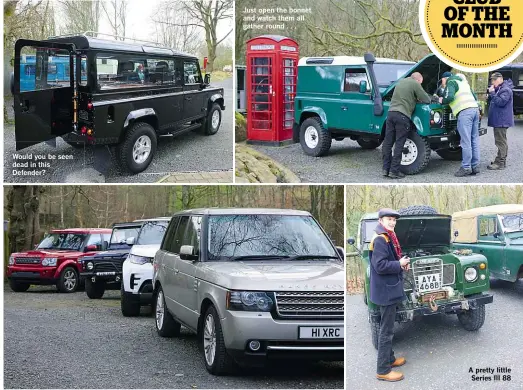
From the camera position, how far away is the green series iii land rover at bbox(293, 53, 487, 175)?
351 inches

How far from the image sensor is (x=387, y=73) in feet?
32.4

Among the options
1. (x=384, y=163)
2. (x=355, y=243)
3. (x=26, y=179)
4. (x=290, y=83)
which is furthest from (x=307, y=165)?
(x=26, y=179)

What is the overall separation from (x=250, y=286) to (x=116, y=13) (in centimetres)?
378

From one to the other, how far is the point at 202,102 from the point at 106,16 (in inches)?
71.9

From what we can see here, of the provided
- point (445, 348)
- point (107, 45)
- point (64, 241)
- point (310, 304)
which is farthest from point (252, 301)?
point (64, 241)

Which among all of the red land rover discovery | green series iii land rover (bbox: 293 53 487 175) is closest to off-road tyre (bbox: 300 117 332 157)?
green series iii land rover (bbox: 293 53 487 175)

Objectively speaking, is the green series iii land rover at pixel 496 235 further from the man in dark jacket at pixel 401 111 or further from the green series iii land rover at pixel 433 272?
the man in dark jacket at pixel 401 111

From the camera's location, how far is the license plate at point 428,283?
6.65 meters

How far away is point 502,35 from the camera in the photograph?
7840 mm

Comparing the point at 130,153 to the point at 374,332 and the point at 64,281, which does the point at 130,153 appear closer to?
the point at 374,332

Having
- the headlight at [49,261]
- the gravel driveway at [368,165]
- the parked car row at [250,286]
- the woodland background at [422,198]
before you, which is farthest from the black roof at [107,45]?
the headlight at [49,261]

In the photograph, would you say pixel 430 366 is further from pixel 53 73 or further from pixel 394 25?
pixel 53 73

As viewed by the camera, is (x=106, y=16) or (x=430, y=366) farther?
(x=106, y=16)

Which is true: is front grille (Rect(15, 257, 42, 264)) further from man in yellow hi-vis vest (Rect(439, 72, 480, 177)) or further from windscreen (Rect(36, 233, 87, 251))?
man in yellow hi-vis vest (Rect(439, 72, 480, 177))
